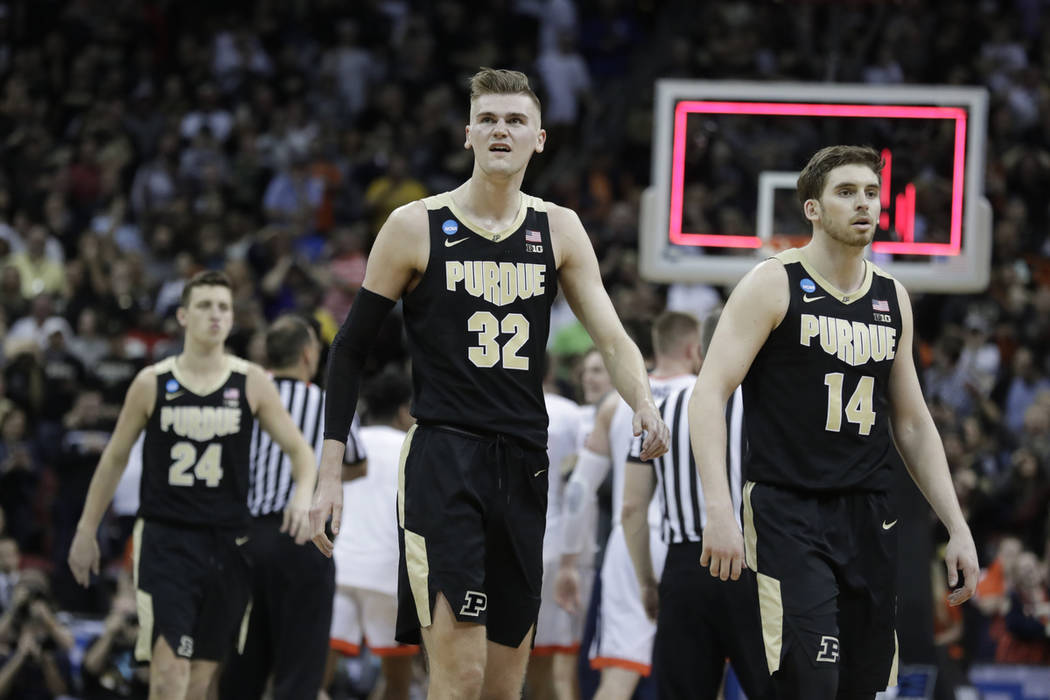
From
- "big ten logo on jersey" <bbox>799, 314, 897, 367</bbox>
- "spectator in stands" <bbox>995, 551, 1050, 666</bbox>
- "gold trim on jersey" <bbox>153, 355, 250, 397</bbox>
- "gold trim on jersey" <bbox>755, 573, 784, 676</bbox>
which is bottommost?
"spectator in stands" <bbox>995, 551, 1050, 666</bbox>

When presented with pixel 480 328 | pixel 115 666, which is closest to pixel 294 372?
pixel 480 328

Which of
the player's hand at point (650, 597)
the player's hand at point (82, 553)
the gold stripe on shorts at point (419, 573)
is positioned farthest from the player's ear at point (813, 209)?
the player's hand at point (82, 553)

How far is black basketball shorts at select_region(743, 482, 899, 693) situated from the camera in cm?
555

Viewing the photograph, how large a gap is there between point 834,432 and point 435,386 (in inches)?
59.0

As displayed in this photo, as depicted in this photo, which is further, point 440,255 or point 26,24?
point 26,24

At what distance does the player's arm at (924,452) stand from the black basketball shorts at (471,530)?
4.83ft

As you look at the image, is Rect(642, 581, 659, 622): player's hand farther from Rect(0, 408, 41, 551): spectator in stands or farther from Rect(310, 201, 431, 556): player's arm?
Rect(0, 408, 41, 551): spectator in stands

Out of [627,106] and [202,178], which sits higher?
[627,106]

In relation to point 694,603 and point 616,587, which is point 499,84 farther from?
point 616,587

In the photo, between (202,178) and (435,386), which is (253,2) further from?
(435,386)

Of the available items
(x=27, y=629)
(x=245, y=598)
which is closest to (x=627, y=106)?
(x=27, y=629)

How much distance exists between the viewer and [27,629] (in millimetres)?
11375

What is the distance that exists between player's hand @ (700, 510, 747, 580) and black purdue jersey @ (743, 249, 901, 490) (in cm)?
36

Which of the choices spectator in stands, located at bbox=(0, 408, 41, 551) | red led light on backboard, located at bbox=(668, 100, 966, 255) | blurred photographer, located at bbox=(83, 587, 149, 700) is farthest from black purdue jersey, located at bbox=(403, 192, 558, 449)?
spectator in stands, located at bbox=(0, 408, 41, 551)
